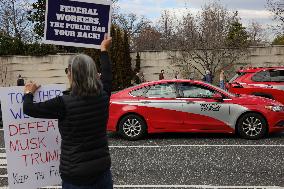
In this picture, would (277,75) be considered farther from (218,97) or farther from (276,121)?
(218,97)

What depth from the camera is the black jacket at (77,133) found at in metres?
3.39

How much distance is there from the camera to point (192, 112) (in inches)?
439

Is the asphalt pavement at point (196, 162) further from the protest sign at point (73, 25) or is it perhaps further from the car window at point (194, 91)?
the protest sign at point (73, 25)

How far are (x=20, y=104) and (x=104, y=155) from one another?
107 cm

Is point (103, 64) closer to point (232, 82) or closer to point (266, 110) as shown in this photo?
point (266, 110)

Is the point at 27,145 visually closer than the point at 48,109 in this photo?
No

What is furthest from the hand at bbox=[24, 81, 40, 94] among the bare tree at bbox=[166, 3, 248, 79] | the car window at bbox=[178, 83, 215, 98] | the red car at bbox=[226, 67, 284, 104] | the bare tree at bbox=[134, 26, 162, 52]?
the bare tree at bbox=[134, 26, 162, 52]

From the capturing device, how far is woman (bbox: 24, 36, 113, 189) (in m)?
3.37

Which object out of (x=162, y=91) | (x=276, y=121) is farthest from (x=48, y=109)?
(x=276, y=121)

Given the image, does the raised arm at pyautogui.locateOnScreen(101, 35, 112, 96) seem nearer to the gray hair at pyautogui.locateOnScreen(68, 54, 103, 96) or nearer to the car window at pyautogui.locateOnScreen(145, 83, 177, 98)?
the gray hair at pyautogui.locateOnScreen(68, 54, 103, 96)

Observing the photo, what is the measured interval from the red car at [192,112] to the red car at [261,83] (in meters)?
4.08

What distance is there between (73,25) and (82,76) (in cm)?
129

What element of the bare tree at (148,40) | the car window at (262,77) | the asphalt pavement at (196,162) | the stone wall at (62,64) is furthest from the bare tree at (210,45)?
the bare tree at (148,40)

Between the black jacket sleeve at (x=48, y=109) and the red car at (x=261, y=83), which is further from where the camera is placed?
the red car at (x=261, y=83)
